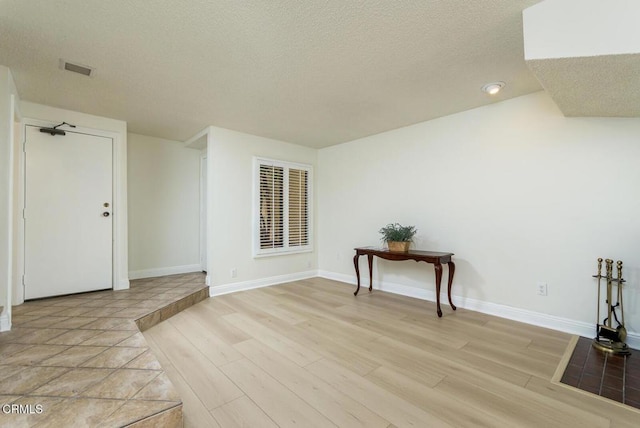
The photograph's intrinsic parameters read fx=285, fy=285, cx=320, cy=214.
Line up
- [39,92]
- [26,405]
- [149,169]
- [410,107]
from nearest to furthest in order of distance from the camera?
[26,405] < [39,92] < [410,107] < [149,169]

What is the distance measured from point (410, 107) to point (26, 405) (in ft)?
12.8

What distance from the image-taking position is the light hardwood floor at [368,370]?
160 cm

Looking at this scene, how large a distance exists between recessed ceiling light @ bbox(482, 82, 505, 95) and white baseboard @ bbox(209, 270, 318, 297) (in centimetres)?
383

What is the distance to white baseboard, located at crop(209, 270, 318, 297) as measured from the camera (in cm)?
409

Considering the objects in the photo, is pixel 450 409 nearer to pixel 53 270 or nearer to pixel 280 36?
pixel 280 36

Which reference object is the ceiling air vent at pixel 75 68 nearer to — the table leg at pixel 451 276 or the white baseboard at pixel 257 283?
the white baseboard at pixel 257 283

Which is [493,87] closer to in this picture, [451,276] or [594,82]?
[594,82]

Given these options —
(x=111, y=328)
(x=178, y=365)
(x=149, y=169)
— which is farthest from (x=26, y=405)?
(x=149, y=169)

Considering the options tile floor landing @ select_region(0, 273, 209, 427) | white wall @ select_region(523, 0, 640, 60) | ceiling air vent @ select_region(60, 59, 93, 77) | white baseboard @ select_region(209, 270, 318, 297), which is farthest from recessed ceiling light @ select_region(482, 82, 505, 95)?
white baseboard @ select_region(209, 270, 318, 297)

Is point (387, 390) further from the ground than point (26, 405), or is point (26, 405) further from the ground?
point (26, 405)

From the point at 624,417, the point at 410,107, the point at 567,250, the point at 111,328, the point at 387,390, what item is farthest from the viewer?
the point at 410,107

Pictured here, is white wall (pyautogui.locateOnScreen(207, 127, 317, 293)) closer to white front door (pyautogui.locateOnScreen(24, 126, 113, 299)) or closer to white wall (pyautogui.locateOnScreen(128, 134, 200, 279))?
white wall (pyautogui.locateOnScreen(128, 134, 200, 279))

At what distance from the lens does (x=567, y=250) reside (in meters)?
2.77

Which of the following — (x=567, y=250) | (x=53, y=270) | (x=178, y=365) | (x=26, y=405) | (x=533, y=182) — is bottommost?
(x=178, y=365)
